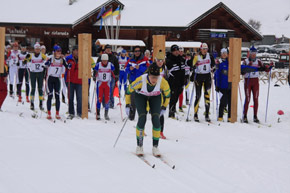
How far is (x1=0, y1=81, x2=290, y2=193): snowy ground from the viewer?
5027 mm

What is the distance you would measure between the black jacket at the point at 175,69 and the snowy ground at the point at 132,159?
1.08 m

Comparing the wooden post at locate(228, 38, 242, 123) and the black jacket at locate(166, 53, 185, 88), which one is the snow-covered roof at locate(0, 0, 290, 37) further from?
the black jacket at locate(166, 53, 185, 88)

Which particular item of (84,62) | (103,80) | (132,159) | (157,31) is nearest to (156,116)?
(132,159)

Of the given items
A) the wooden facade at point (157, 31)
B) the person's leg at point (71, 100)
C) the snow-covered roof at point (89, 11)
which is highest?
the snow-covered roof at point (89, 11)

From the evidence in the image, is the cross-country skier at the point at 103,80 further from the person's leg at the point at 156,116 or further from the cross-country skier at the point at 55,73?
the person's leg at the point at 156,116

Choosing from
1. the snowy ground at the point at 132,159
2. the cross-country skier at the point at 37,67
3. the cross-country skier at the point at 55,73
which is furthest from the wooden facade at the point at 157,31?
the snowy ground at the point at 132,159

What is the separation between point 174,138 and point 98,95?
118 inches

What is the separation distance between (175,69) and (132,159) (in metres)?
4.37

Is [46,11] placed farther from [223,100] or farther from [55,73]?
[223,100]

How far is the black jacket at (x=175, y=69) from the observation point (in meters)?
10.2

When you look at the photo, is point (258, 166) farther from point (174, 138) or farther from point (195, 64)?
point (195, 64)

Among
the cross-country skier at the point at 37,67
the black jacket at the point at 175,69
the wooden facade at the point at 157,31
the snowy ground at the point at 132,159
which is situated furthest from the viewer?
the wooden facade at the point at 157,31

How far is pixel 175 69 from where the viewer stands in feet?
33.4

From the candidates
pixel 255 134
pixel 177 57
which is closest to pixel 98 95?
pixel 177 57
